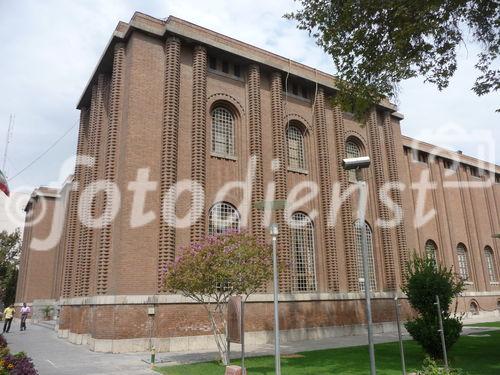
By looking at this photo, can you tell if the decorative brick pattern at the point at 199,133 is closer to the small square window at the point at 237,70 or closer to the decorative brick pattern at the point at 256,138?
the small square window at the point at 237,70

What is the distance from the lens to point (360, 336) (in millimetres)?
24406

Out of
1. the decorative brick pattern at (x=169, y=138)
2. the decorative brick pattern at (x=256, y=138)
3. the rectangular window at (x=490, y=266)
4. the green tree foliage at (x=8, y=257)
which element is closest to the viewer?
the decorative brick pattern at (x=169, y=138)


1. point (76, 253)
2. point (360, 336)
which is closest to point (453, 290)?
point (360, 336)

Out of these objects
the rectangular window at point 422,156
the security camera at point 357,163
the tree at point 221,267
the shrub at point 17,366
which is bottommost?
the shrub at point 17,366

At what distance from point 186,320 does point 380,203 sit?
1686 cm

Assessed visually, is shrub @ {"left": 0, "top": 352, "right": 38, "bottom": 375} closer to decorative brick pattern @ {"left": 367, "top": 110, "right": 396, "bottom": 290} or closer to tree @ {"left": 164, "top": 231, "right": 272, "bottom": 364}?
tree @ {"left": 164, "top": 231, "right": 272, "bottom": 364}

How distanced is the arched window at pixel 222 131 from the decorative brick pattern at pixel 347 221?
742 cm

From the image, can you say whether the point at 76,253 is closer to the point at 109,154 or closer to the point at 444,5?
the point at 109,154

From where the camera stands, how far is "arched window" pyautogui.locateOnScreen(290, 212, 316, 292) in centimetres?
2431

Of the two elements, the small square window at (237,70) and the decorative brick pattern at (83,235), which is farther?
the small square window at (237,70)

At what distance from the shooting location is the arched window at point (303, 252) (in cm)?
2431

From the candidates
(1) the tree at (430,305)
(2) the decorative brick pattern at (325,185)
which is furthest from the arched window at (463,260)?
(1) the tree at (430,305)

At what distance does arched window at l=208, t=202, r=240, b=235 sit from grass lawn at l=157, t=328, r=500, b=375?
7.56m

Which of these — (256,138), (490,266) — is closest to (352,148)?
(256,138)
